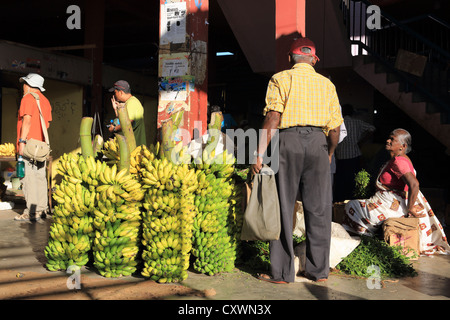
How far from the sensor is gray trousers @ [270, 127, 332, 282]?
4289 millimetres

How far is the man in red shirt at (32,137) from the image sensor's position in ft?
23.4

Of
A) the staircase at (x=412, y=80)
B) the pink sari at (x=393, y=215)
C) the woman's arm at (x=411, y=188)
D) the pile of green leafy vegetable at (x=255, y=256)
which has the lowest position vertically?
the pile of green leafy vegetable at (x=255, y=256)

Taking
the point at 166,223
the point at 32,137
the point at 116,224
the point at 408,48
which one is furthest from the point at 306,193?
the point at 408,48

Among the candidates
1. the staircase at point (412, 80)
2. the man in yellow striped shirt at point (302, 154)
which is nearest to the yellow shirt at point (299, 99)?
the man in yellow striped shirt at point (302, 154)

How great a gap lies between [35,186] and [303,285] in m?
4.79

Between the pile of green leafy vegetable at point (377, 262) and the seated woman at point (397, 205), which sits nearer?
the pile of green leafy vegetable at point (377, 262)

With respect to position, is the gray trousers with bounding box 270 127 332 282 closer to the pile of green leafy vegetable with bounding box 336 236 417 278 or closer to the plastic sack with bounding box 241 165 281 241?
the plastic sack with bounding box 241 165 281 241

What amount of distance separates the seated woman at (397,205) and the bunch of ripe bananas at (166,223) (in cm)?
253

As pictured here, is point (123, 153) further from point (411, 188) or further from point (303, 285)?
point (411, 188)

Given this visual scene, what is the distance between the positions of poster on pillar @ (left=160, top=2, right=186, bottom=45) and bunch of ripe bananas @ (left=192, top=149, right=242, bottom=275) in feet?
6.24

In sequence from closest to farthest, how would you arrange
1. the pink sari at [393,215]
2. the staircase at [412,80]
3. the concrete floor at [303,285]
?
the concrete floor at [303,285] < the pink sari at [393,215] < the staircase at [412,80]

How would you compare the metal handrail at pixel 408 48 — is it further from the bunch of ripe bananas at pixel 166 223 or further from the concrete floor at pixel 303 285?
the bunch of ripe bananas at pixel 166 223

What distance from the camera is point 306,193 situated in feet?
14.4

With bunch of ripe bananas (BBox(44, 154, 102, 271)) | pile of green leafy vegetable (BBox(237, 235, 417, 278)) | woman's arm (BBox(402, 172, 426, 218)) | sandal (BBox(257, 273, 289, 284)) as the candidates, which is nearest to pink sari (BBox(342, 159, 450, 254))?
woman's arm (BBox(402, 172, 426, 218))
